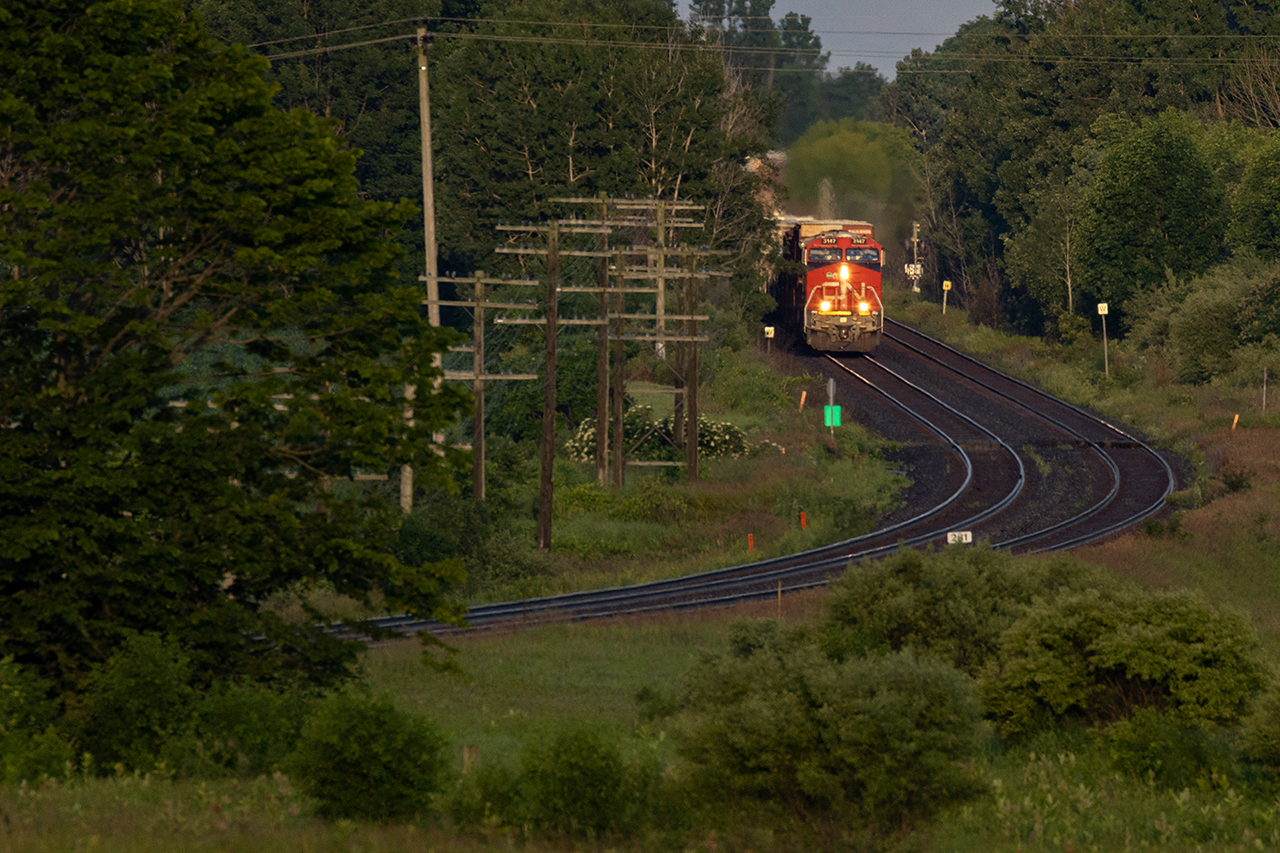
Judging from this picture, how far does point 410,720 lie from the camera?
14812mm

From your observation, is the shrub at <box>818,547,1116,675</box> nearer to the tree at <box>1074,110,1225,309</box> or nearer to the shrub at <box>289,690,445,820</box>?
the shrub at <box>289,690,445,820</box>

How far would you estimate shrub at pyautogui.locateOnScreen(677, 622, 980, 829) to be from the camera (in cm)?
1216

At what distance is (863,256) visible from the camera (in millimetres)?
60719

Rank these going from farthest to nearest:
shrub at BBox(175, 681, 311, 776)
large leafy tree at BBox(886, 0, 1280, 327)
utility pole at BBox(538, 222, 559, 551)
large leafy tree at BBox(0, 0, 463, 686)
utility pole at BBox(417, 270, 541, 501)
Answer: large leafy tree at BBox(886, 0, 1280, 327) → utility pole at BBox(538, 222, 559, 551) → utility pole at BBox(417, 270, 541, 501) → large leafy tree at BBox(0, 0, 463, 686) → shrub at BBox(175, 681, 311, 776)

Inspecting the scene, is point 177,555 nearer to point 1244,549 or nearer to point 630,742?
point 630,742

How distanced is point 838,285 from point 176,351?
149 ft

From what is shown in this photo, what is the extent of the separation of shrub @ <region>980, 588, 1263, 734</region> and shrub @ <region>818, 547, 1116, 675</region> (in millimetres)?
2178

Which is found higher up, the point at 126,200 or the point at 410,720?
the point at 126,200

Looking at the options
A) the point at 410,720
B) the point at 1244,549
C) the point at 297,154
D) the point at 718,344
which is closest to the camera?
the point at 410,720

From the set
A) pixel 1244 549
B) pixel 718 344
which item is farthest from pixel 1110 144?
pixel 1244 549

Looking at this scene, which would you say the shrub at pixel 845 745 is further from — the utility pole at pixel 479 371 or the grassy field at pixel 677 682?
the utility pole at pixel 479 371

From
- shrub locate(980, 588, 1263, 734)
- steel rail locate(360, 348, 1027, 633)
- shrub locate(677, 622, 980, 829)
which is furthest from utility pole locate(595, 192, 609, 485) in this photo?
shrub locate(677, 622, 980, 829)

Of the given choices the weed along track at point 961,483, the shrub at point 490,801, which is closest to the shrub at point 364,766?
the shrub at point 490,801

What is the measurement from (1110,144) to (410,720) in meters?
67.3
